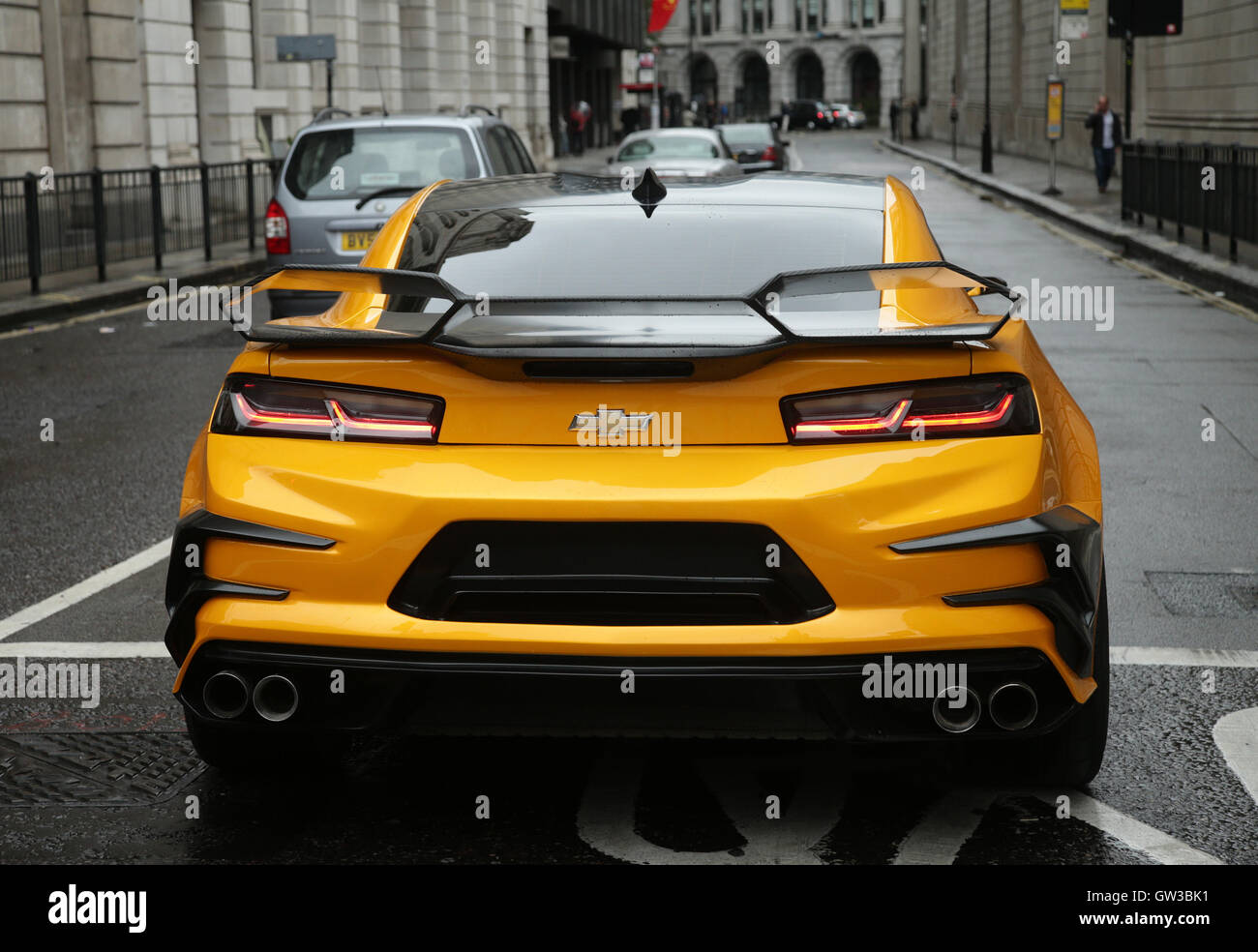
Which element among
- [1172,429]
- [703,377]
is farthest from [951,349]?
[1172,429]

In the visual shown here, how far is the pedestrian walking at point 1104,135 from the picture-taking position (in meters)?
33.6

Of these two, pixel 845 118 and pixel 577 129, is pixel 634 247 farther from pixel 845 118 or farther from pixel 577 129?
pixel 845 118

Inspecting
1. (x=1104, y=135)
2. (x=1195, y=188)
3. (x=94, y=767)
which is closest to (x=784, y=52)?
(x=1104, y=135)

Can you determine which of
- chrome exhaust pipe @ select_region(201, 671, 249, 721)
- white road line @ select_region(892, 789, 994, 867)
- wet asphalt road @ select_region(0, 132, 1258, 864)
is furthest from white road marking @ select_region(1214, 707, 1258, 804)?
chrome exhaust pipe @ select_region(201, 671, 249, 721)

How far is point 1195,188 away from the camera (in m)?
21.3

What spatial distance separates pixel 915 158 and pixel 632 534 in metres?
56.0

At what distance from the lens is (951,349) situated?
12.6 feet

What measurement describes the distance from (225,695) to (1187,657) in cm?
318

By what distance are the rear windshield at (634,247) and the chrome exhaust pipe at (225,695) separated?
1177mm

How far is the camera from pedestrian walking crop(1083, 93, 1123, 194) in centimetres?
3356

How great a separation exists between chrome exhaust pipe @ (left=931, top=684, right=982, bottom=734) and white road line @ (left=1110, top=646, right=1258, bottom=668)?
1.99 m

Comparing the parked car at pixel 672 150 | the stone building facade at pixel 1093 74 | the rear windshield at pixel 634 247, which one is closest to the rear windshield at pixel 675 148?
the parked car at pixel 672 150

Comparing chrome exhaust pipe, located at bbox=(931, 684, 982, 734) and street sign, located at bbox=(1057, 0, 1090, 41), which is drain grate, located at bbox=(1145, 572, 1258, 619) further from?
street sign, located at bbox=(1057, 0, 1090, 41)
